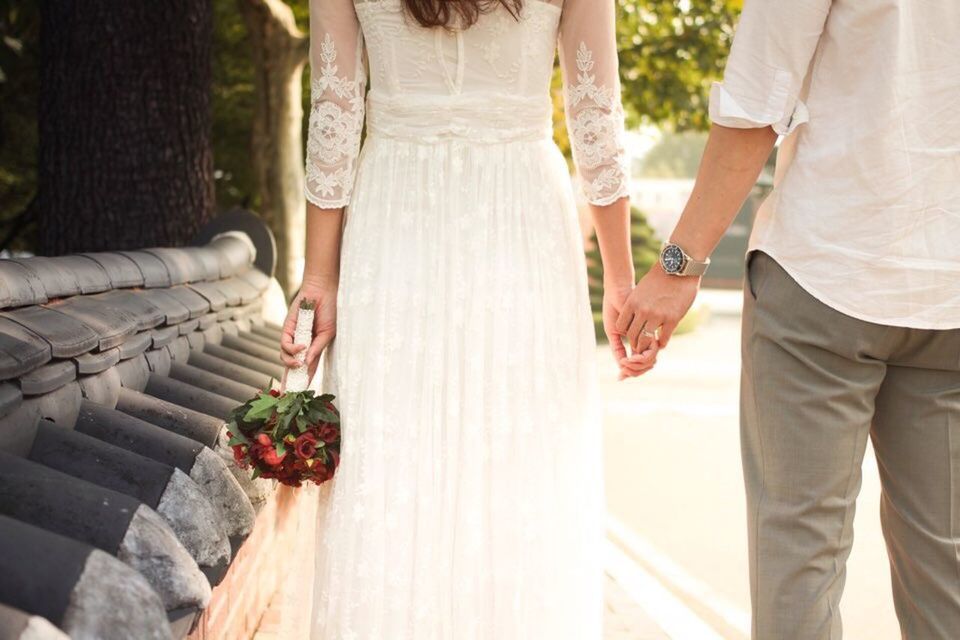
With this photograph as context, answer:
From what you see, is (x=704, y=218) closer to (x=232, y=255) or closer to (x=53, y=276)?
(x=53, y=276)

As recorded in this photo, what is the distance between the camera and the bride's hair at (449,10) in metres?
2.63

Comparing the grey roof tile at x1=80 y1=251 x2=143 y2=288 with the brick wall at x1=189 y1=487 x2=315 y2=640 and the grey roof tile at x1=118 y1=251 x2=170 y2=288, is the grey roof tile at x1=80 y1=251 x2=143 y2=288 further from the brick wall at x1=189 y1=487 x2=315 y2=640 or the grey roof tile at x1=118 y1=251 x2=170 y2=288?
the brick wall at x1=189 y1=487 x2=315 y2=640

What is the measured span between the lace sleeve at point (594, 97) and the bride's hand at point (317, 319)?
2.15ft

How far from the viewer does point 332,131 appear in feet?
9.13

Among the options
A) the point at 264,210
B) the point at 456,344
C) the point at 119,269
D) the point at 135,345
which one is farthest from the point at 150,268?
the point at 264,210

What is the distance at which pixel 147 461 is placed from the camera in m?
2.59

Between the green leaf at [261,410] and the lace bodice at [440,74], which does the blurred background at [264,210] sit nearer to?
the green leaf at [261,410]

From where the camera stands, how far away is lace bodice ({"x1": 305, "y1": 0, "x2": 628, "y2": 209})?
8.82 ft

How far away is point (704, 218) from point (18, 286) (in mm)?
1596

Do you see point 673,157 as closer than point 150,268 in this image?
No

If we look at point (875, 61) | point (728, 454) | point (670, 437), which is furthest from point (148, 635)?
point (670, 437)

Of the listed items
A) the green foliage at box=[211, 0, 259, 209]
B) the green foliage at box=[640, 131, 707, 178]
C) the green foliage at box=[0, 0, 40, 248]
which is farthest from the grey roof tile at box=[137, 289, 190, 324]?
the green foliage at box=[640, 131, 707, 178]

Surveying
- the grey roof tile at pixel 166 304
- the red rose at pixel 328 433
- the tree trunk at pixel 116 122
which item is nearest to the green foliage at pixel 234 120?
the tree trunk at pixel 116 122

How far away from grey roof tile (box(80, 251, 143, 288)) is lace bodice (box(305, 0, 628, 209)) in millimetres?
1140
